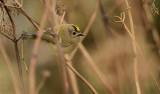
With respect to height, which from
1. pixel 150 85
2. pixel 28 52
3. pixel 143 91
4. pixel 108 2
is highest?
pixel 108 2

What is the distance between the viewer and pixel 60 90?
3.25 meters

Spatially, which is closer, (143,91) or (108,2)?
(143,91)

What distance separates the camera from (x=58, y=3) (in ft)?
5.21

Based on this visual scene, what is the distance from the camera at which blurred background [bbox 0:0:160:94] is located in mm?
2049

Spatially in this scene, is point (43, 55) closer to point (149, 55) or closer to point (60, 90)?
point (60, 90)

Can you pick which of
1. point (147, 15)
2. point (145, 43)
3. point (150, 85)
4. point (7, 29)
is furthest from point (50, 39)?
point (150, 85)

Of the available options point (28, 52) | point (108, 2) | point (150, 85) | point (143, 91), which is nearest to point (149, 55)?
point (150, 85)

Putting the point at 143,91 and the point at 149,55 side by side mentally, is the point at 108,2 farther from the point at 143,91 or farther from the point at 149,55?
the point at 143,91

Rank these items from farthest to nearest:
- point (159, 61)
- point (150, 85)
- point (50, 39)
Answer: point (150, 85) < point (159, 61) < point (50, 39)

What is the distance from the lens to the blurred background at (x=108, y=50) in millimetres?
2049

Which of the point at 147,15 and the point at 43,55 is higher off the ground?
the point at 147,15

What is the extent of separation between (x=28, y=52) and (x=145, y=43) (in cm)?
169

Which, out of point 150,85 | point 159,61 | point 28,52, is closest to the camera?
point 159,61

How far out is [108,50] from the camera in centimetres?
240
